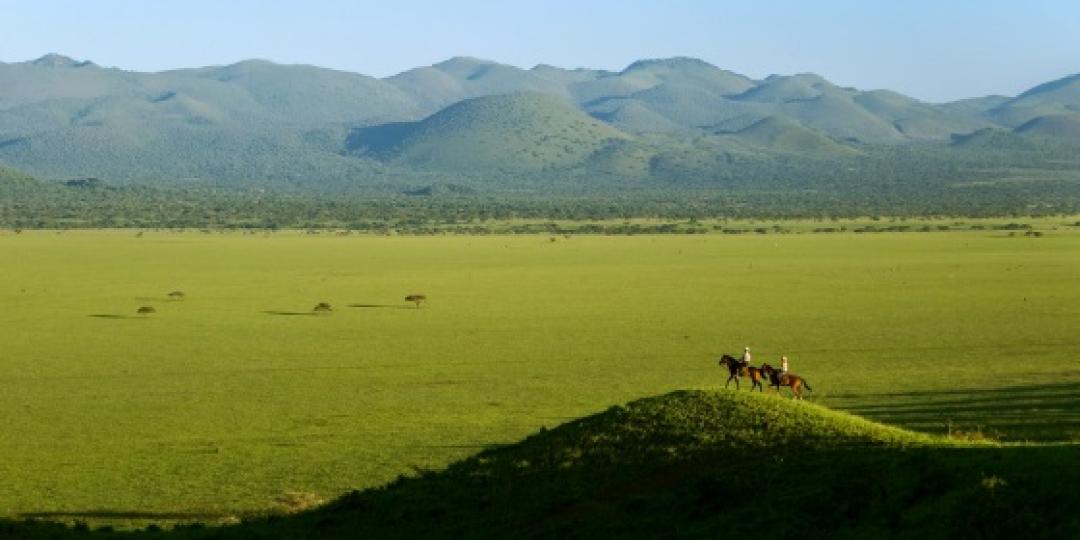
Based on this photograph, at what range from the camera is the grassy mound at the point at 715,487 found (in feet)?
45.4

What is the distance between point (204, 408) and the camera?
100 feet

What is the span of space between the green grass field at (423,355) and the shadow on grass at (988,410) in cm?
8

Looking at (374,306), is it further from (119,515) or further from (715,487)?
(715,487)

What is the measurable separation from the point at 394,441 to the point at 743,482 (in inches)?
443

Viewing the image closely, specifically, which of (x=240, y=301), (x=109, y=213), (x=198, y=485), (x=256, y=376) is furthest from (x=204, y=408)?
(x=109, y=213)

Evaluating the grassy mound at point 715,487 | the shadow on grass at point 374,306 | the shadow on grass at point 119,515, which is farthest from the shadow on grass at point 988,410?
the shadow on grass at point 374,306

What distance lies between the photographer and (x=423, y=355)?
39.6 m

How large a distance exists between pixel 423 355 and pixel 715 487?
24.1 meters

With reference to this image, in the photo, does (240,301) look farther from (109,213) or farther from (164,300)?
(109,213)

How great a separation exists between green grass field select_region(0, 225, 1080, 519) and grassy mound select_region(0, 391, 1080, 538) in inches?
156

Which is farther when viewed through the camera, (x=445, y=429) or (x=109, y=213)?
(x=109, y=213)

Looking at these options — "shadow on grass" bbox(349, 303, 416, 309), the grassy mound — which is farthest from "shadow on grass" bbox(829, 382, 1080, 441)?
"shadow on grass" bbox(349, 303, 416, 309)

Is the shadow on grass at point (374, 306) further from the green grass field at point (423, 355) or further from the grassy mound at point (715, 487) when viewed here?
the grassy mound at point (715, 487)

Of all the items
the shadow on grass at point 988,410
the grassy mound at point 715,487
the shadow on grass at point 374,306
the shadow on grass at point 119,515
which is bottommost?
the shadow on grass at point 374,306
